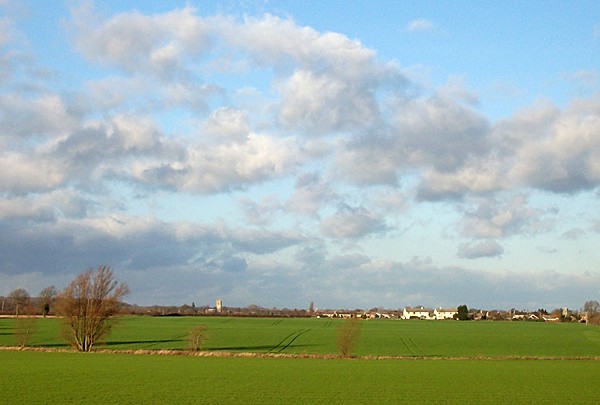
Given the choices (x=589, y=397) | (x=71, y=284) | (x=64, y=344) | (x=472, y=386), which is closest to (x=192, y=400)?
(x=472, y=386)

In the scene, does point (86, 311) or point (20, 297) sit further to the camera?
point (20, 297)

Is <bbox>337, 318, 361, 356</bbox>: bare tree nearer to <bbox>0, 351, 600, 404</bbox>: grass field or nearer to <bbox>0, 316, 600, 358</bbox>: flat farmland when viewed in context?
<bbox>0, 316, 600, 358</bbox>: flat farmland

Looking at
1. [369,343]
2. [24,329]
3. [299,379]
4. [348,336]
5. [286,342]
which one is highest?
[24,329]

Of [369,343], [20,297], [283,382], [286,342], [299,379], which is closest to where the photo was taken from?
[283,382]

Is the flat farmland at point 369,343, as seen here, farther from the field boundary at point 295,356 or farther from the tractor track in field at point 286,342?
the field boundary at point 295,356

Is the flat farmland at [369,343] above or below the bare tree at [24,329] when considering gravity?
below

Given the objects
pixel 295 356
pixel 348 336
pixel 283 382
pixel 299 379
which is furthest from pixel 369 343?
pixel 283 382

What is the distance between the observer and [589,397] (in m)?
36.2

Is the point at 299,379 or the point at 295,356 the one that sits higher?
the point at 299,379

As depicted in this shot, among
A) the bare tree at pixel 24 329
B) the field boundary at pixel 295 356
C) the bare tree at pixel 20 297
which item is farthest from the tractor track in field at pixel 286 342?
Answer: the bare tree at pixel 20 297

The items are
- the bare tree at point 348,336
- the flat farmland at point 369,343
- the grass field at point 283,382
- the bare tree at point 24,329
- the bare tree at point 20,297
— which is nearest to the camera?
the grass field at point 283,382

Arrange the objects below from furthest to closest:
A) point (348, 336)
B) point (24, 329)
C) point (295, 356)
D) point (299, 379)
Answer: point (24, 329)
point (348, 336)
point (295, 356)
point (299, 379)

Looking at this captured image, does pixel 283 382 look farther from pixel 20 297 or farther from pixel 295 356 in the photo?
pixel 20 297

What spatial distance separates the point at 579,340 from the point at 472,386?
6894 centimetres
